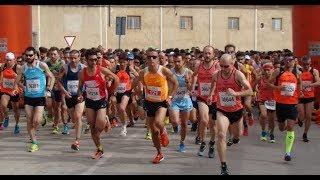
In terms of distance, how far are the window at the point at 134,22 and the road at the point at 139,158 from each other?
3396cm

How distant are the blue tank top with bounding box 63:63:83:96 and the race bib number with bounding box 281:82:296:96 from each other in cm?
430

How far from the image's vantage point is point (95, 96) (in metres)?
11.4

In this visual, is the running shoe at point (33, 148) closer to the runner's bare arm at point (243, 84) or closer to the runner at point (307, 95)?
the runner's bare arm at point (243, 84)

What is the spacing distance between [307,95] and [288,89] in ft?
8.78

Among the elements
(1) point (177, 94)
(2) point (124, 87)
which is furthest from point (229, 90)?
(2) point (124, 87)

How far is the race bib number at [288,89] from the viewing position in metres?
12.0

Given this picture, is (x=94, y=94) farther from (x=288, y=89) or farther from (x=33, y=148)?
(x=288, y=89)

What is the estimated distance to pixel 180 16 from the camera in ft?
159

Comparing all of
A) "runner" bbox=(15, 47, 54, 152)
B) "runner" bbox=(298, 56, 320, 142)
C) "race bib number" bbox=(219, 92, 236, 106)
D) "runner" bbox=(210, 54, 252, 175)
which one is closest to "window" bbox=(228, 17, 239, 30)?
"runner" bbox=(298, 56, 320, 142)

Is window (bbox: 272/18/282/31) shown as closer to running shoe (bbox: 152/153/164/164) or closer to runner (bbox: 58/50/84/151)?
runner (bbox: 58/50/84/151)

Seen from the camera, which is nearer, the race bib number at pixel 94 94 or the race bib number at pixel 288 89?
the race bib number at pixel 94 94

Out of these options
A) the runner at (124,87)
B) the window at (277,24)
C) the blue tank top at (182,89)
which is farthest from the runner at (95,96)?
the window at (277,24)
